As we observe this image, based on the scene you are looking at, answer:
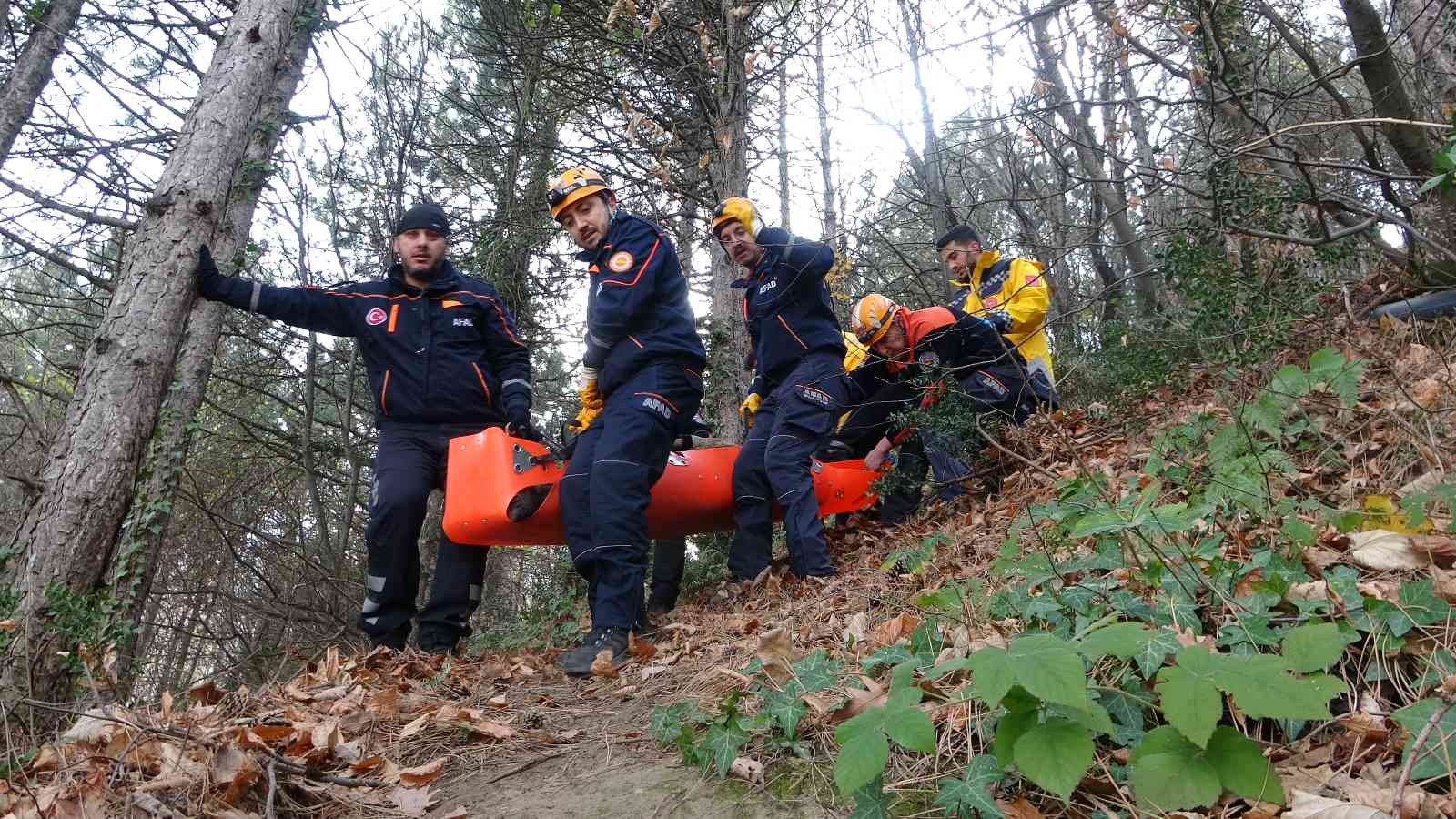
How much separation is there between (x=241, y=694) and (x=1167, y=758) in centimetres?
274

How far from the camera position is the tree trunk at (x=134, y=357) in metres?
3.31

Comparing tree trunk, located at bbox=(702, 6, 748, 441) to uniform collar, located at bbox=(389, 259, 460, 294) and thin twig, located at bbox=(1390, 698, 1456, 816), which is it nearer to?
uniform collar, located at bbox=(389, 259, 460, 294)

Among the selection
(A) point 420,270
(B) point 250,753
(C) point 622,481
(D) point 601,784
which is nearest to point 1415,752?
(D) point 601,784

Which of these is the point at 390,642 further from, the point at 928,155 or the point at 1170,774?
the point at 928,155

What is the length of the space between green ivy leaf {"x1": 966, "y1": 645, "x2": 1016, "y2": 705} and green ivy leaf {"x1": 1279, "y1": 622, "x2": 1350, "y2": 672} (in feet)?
1.73

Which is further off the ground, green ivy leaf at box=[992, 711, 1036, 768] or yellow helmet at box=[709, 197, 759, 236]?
yellow helmet at box=[709, 197, 759, 236]

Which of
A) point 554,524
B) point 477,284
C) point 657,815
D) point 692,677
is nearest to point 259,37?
point 477,284

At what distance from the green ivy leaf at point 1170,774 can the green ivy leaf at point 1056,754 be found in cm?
12

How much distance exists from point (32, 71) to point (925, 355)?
22.8 feet

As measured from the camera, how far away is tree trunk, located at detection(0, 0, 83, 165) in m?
Result: 6.28

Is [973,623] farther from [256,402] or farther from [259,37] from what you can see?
[256,402]

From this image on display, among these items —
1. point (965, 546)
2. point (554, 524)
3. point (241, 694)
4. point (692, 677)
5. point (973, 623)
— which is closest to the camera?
point (973, 623)

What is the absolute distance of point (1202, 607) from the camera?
6.83 ft

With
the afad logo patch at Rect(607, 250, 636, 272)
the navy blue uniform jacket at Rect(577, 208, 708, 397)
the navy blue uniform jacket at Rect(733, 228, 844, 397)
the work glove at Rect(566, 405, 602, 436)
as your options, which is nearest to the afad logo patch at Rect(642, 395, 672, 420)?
the navy blue uniform jacket at Rect(577, 208, 708, 397)
